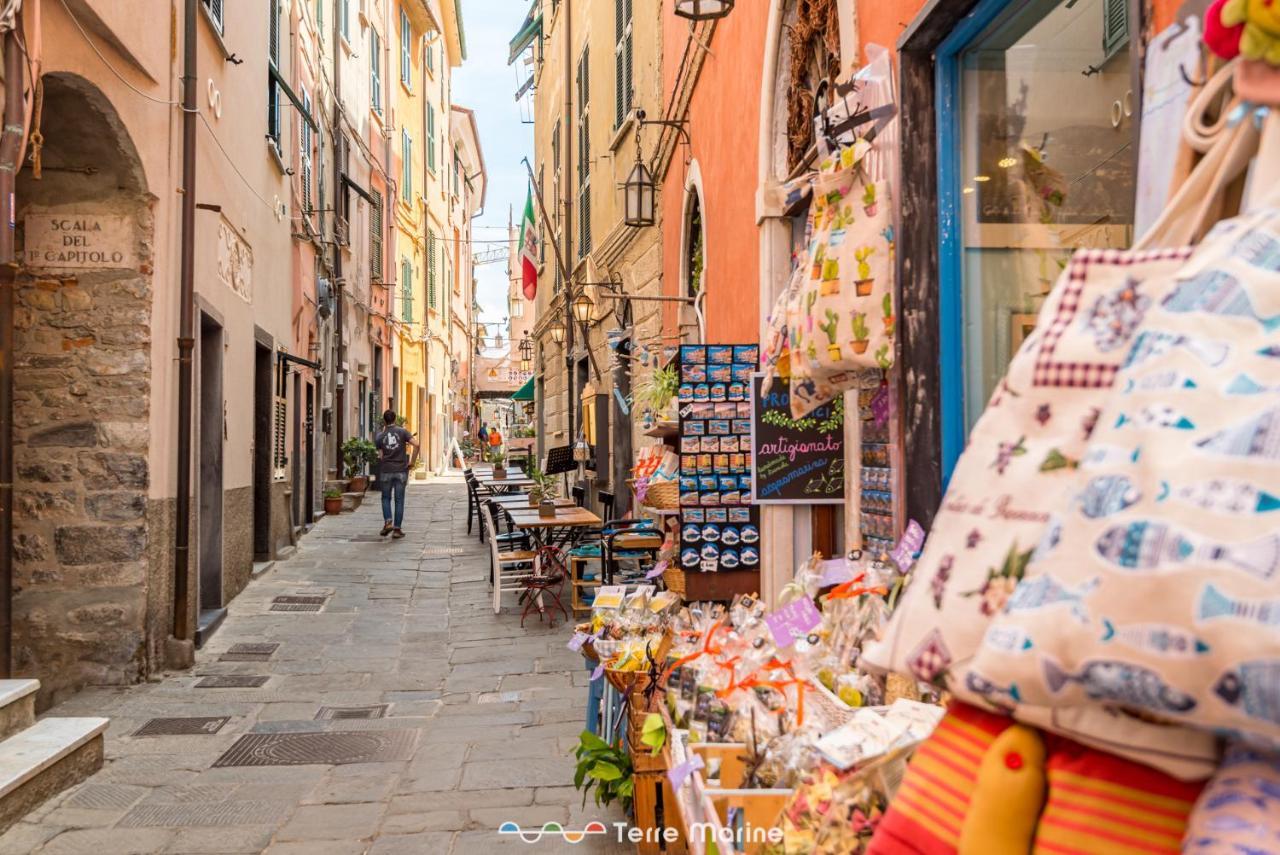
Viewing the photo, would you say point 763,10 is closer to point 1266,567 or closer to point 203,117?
point 203,117

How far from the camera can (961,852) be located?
1.15 m

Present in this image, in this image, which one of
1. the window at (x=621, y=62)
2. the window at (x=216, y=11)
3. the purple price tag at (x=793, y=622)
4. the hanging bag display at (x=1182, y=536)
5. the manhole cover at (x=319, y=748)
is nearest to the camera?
the hanging bag display at (x=1182, y=536)

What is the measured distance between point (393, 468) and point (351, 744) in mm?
8253

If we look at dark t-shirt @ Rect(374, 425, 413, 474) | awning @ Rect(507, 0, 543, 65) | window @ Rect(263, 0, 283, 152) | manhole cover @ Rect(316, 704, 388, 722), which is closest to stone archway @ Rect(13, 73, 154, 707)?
manhole cover @ Rect(316, 704, 388, 722)

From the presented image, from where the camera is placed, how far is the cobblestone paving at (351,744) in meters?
3.89

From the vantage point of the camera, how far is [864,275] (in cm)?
337

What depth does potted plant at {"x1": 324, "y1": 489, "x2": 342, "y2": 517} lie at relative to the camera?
16109 mm

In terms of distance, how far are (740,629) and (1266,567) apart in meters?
2.68

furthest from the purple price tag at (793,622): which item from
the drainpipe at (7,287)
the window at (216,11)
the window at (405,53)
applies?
the window at (405,53)

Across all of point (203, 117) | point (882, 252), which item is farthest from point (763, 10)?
point (203, 117)

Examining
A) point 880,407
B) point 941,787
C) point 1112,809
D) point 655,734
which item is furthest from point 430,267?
point 1112,809

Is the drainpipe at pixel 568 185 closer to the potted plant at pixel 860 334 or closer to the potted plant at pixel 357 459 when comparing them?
the potted plant at pixel 357 459

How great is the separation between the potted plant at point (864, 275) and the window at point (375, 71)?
18.8 meters

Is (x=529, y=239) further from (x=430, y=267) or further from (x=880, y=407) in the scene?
(x=430, y=267)
